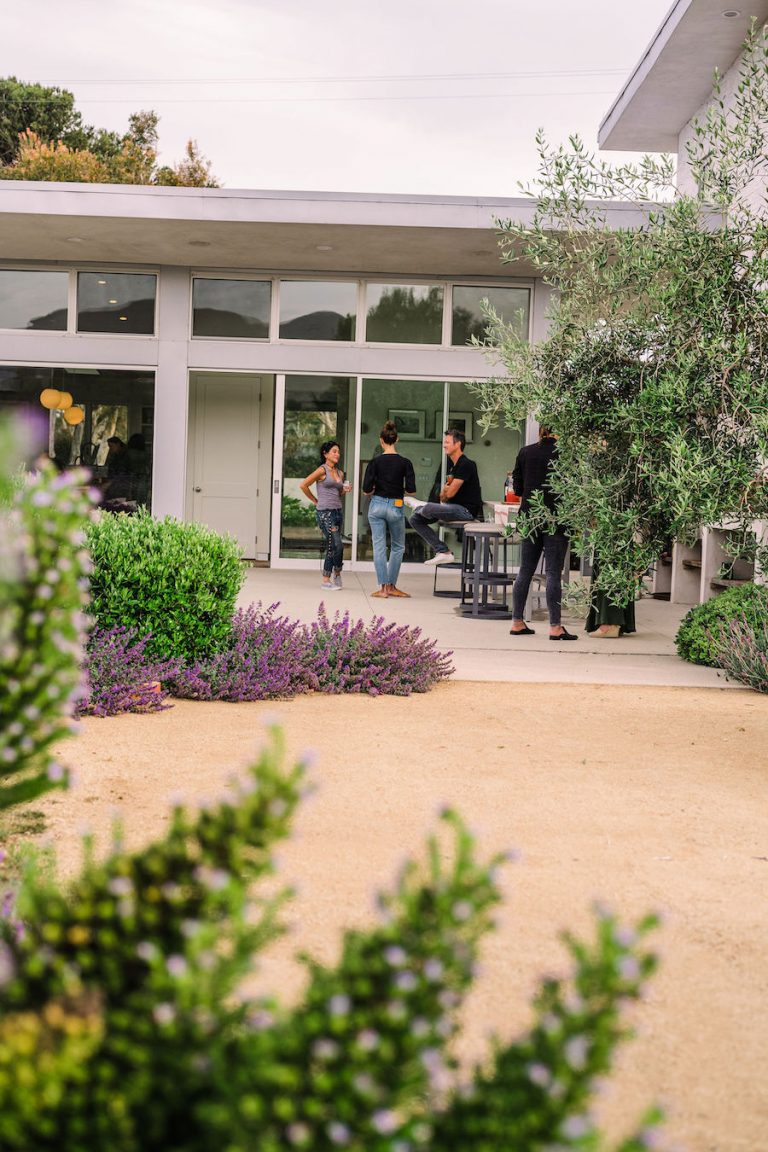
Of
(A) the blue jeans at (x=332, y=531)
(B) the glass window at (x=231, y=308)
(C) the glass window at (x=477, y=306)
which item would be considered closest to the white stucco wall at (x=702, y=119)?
(C) the glass window at (x=477, y=306)

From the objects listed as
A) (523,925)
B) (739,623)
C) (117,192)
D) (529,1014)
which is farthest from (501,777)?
(117,192)

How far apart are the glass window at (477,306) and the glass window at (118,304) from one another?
4.33 m

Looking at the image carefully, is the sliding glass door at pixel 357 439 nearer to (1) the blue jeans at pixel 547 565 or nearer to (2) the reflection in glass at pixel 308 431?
(2) the reflection in glass at pixel 308 431

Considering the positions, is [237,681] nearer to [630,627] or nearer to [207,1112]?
[630,627]

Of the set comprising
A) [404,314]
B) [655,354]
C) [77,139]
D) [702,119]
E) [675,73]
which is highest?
[77,139]

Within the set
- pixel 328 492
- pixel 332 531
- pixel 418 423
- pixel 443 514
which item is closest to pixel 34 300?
pixel 418 423

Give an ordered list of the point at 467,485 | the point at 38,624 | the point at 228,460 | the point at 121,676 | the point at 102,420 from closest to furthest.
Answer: the point at 38,624 < the point at 121,676 < the point at 467,485 < the point at 102,420 < the point at 228,460

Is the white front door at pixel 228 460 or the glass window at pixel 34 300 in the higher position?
the glass window at pixel 34 300

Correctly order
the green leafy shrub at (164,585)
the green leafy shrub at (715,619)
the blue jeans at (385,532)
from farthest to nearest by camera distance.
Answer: the blue jeans at (385,532) < the green leafy shrub at (715,619) < the green leafy shrub at (164,585)

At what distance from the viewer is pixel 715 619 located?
31.9 ft

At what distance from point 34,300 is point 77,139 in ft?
79.8

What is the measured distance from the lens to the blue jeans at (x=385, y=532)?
521 inches

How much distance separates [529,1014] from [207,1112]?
2082 mm

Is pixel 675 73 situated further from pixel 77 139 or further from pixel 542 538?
pixel 77 139
